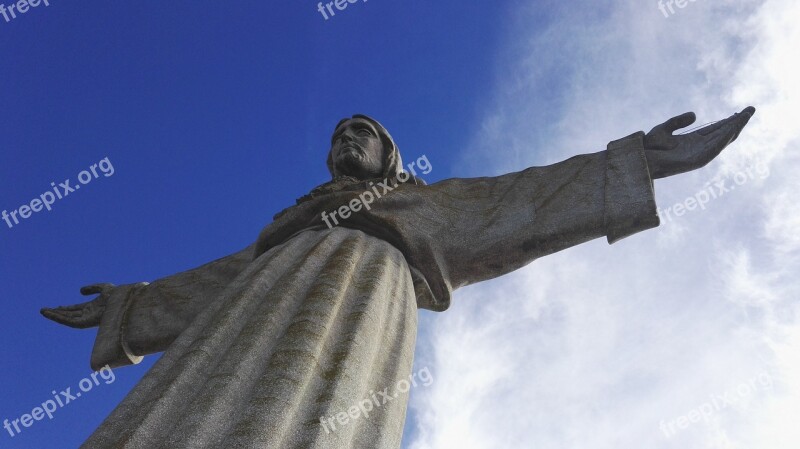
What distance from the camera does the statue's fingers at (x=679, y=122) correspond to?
6566 millimetres

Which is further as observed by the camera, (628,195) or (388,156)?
(388,156)

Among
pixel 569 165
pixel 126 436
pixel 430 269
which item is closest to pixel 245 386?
pixel 126 436

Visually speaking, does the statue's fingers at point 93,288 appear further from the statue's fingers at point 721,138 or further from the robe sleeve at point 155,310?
the statue's fingers at point 721,138

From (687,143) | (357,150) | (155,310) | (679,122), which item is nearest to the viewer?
(687,143)

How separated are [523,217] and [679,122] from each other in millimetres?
1460

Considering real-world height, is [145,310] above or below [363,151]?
below

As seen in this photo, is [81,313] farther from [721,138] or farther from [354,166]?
[721,138]

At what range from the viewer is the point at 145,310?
7.37 metres

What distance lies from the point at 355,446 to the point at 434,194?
3.44 metres

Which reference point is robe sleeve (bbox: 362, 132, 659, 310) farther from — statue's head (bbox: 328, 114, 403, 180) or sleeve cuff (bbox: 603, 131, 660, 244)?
statue's head (bbox: 328, 114, 403, 180)

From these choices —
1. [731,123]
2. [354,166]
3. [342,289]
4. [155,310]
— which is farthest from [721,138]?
[155,310]

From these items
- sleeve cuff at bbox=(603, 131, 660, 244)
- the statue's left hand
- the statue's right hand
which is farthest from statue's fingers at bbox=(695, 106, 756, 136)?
the statue's right hand

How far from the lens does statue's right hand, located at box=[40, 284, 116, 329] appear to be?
25.1ft

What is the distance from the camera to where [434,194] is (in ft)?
23.1
